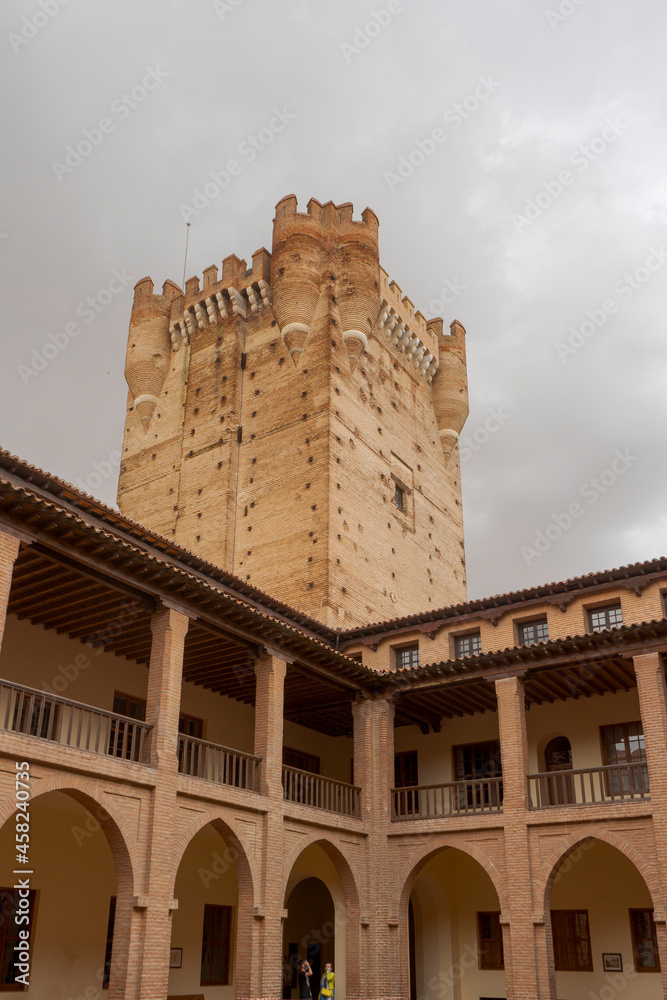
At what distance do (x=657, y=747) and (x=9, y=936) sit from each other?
40.1 ft

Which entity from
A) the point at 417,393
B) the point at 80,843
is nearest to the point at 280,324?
the point at 417,393

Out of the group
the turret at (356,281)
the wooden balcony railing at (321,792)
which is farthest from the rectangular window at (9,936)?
the turret at (356,281)

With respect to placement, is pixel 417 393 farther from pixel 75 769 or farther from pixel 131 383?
pixel 75 769

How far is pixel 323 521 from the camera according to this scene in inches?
1137

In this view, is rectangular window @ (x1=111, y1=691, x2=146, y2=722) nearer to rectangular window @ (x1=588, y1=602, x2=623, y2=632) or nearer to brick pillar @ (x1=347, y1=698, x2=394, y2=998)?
brick pillar @ (x1=347, y1=698, x2=394, y2=998)

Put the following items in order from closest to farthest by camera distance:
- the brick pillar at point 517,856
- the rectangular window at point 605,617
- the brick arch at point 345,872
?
the brick pillar at point 517,856 < the brick arch at point 345,872 < the rectangular window at point 605,617

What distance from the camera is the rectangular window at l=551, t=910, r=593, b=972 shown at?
65.7 ft

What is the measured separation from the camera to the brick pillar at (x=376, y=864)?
19.3m

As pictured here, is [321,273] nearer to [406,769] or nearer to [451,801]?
[406,769]

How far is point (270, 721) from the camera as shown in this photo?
18.1 meters

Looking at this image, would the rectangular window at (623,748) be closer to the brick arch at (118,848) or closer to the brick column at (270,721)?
the brick column at (270,721)

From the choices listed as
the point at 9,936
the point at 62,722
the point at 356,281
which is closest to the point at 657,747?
the point at 62,722

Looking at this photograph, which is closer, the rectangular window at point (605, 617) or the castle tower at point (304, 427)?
the rectangular window at point (605, 617)

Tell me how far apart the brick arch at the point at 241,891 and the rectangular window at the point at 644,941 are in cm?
848
